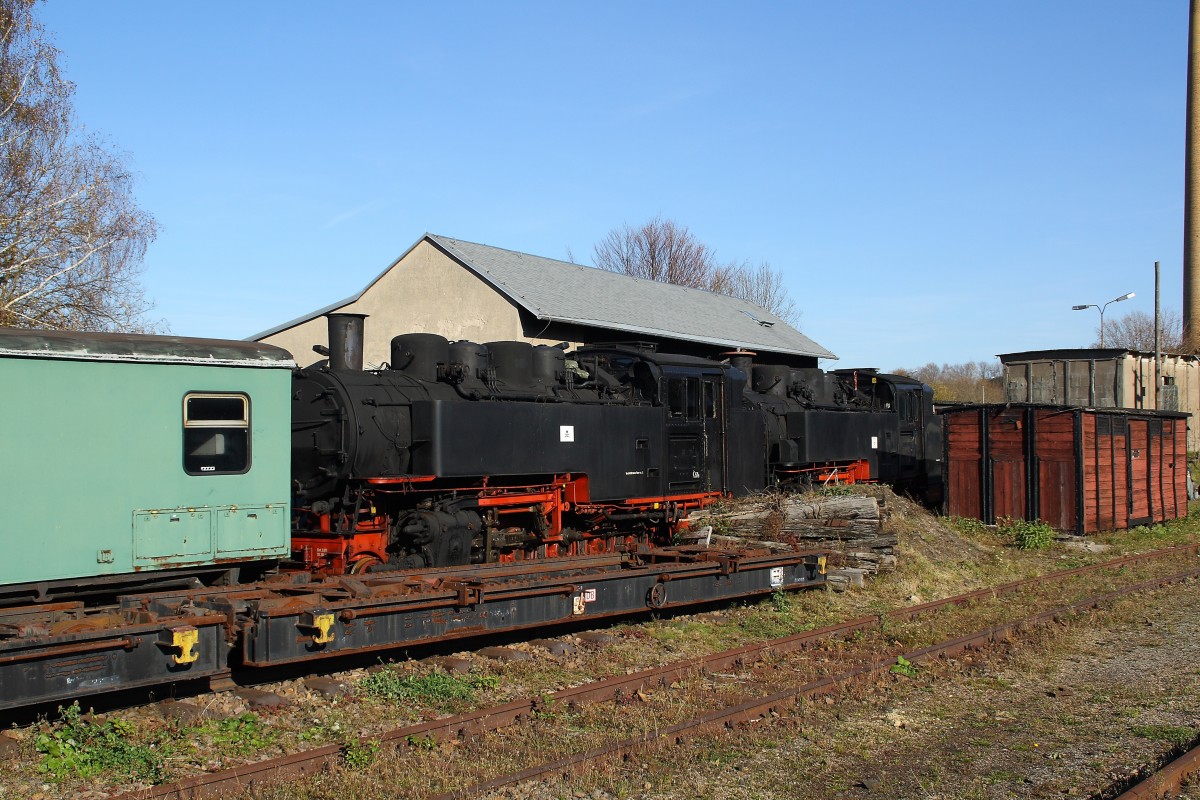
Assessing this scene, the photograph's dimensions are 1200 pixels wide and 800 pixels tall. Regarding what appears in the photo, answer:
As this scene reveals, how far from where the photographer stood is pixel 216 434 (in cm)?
876

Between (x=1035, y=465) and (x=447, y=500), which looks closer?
A: (x=447, y=500)

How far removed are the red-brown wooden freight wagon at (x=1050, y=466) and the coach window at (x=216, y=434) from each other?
1530 cm

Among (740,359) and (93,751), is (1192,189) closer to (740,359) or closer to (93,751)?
(740,359)

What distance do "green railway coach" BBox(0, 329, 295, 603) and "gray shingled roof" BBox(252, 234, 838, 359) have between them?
46.8 feet

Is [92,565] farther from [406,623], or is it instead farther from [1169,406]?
[1169,406]

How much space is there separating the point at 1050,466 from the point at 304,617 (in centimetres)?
1600

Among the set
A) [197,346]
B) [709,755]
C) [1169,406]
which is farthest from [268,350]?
[1169,406]

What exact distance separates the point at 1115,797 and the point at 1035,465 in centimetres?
1491

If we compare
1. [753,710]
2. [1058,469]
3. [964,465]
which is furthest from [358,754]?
[964,465]

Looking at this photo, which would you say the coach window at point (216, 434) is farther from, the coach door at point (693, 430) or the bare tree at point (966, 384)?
the bare tree at point (966, 384)

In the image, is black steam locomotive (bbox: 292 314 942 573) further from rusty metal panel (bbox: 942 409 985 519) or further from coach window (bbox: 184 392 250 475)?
rusty metal panel (bbox: 942 409 985 519)

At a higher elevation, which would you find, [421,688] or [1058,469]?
[1058,469]

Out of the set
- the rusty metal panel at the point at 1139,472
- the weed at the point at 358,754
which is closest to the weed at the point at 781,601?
the weed at the point at 358,754

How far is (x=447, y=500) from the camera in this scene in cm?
1193
